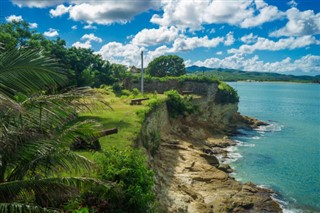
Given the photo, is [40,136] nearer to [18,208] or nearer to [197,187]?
[18,208]

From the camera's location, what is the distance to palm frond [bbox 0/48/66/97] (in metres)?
6.14

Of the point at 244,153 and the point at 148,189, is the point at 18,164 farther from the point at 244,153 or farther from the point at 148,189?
the point at 244,153

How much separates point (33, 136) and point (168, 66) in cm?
8040

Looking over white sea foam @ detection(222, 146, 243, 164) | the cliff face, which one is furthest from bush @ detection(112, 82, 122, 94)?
white sea foam @ detection(222, 146, 243, 164)

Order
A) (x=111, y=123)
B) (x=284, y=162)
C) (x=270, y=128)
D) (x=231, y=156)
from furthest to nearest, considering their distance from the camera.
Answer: (x=270, y=128) → (x=231, y=156) → (x=284, y=162) → (x=111, y=123)

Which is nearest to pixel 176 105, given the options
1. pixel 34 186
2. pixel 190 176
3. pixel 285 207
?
pixel 190 176

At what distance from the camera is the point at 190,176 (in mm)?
25312

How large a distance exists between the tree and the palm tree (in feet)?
258

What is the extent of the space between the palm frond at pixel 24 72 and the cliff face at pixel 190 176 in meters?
12.1

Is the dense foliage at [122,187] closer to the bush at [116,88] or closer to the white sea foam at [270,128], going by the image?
the bush at [116,88]

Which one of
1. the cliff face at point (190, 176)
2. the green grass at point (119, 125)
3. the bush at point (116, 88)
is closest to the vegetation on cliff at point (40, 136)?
the green grass at point (119, 125)

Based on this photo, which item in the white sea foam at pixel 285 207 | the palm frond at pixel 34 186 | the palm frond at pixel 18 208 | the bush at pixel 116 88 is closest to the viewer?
the palm frond at pixel 18 208

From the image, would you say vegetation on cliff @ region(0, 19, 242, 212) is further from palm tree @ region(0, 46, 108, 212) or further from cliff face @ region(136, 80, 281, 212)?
cliff face @ region(136, 80, 281, 212)

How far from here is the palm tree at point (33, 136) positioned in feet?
19.9
